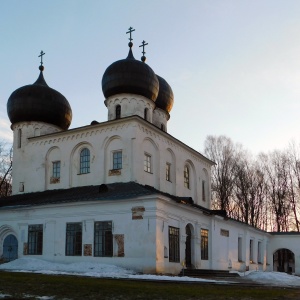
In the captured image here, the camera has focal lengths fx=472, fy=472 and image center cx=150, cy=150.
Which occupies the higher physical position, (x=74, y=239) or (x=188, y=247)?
(x=74, y=239)

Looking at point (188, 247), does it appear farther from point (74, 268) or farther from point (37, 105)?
point (37, 105)

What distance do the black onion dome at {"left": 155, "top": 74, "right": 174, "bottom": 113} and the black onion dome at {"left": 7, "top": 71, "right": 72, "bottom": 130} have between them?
23.1 feet

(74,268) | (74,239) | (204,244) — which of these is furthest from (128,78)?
(74,268)

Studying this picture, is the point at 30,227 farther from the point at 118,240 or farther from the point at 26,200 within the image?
the point at 118,240

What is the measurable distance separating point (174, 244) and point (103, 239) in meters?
3.54

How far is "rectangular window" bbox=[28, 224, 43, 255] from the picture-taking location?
83.3ft

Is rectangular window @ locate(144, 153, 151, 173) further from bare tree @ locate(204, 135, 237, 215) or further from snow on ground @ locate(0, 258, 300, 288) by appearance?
bare tree @ locate(204, 135, 237, 215)

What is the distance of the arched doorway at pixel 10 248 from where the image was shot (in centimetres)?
2669

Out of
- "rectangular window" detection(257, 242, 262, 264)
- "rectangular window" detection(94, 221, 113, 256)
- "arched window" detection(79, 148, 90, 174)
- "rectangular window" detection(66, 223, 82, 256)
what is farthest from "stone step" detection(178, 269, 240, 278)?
"rectangular window" detection(257, 242, 262, 264)

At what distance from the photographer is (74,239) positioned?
24.1 meters

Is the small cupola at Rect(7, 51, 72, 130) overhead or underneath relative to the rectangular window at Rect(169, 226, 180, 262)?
overhead

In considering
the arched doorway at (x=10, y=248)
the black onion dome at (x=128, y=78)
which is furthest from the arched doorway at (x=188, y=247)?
the arched doorway at (x=10, y=248)

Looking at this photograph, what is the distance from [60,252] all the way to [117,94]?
10.4m

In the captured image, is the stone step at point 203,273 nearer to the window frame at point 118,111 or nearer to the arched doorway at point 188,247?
the arched doorway at point 188,247
